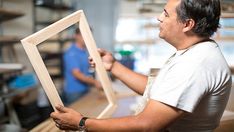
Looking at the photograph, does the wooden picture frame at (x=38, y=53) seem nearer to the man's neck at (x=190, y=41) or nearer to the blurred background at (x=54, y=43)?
the man's neck at (x=190, y=41)

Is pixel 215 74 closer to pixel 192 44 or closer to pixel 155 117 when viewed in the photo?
pixel 192 44

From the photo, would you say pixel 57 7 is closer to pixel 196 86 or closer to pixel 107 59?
pixel 107 59

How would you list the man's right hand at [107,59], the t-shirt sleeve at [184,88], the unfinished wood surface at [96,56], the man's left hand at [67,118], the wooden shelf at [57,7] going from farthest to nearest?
1. the wooden shelf at [57,7]
2. the man's right hand at [107,59]
3. the unfinished wood surface at [96,56]
4. the man's left hand at [67,118]
5. the t-shirt sleeve at [184,88]

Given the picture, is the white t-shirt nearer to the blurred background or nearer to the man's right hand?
the man's right hand

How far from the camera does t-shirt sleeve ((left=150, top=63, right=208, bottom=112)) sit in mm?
852

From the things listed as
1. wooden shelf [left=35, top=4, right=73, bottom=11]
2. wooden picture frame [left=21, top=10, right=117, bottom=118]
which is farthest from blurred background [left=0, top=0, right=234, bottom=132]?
wooden picture frame [left=21, top=10, right=117, bottom=118]

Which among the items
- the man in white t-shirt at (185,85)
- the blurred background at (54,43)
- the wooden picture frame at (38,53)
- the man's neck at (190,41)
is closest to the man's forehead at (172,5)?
the man in white t-shirt at (185,85)

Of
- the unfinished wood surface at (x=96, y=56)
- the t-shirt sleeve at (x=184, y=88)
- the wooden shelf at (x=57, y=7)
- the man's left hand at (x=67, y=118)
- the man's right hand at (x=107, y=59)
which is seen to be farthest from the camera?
the wooden shelf at (x=57, y=7)

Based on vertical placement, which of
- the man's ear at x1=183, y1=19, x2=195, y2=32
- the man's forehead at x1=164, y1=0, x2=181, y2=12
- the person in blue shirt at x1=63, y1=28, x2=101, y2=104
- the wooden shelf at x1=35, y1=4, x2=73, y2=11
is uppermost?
the wooden shelf at x1=35, y1=4, x2=73, y2=11

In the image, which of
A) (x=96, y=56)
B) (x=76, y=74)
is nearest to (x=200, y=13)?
(x=96, y=56)

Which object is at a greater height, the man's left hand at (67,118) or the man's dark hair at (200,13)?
the man's dark hair at (200,13)

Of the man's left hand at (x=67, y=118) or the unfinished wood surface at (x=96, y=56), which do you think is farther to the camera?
the unfinished wood surface at (x=96, y=56)

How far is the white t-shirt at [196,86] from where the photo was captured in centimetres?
86

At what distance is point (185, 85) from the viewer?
85 cm
